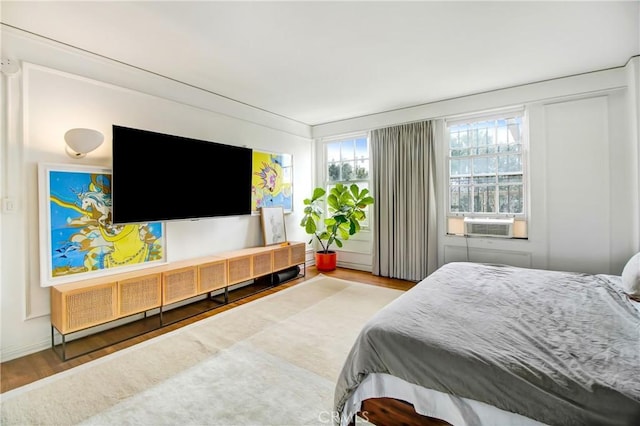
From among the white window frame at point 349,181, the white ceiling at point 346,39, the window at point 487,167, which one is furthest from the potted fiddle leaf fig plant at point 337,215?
the white ceiling at point 346,39

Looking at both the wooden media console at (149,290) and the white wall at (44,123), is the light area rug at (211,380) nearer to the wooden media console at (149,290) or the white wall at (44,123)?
the wooden media console at (149,290)

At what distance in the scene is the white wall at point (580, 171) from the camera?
3328 millimetres

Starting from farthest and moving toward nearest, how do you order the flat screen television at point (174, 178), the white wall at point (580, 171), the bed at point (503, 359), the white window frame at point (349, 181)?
the white window frame at point (349, 181), the white wall at point (580, 171), the flat screen television at point (174, 178), the bed at point (503, 359)

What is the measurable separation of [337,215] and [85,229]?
11.3ft

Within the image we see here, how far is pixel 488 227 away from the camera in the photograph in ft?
13.4

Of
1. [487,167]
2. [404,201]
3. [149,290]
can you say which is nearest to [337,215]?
[404,201]

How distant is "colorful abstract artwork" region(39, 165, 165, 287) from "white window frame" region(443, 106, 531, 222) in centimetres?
422

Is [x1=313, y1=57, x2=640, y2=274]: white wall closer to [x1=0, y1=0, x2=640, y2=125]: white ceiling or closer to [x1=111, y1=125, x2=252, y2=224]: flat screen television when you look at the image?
[x1=0, y1=0, x2=640, y2=125]: white ceiling

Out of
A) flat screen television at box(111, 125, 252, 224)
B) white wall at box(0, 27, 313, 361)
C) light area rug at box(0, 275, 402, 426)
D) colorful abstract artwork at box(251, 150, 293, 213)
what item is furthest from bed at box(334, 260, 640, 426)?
colorful abstract artwork at box(251, 150, 293, 213)

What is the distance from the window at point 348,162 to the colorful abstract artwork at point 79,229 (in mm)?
3582

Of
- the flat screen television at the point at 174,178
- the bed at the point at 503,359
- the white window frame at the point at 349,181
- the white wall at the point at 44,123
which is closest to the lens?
the bed at the point at 503,359

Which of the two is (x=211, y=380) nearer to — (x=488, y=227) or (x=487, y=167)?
(x=488, y=227)

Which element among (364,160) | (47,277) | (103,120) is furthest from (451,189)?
(47,277)

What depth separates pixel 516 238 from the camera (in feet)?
13.1
